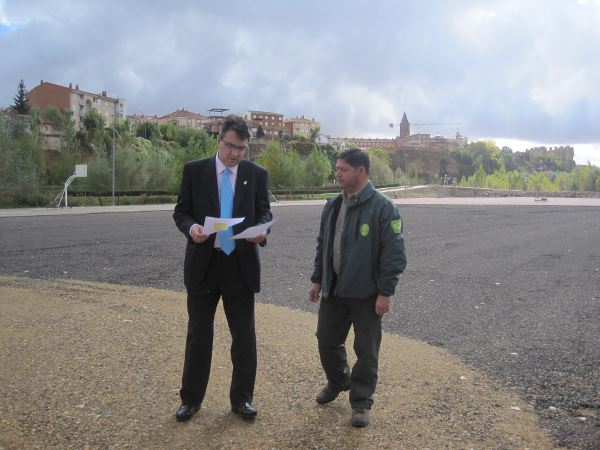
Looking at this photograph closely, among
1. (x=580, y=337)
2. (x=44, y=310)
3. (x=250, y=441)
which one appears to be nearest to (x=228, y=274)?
(x=250, y=441)

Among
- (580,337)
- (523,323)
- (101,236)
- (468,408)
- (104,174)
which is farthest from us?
(104,174)

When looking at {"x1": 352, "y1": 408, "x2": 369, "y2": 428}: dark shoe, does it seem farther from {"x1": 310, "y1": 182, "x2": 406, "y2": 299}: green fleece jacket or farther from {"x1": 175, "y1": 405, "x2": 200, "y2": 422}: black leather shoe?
{"x1": 175, "y1": 405, "x2": 200, "y2": 422}: black leather shoe

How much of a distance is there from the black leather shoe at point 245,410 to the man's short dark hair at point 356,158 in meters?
1.80

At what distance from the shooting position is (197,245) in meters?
4.07

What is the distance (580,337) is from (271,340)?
3.62 meters

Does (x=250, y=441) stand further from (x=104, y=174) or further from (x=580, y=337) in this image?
(x=104, y=174)

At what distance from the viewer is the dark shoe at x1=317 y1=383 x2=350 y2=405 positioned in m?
4.47

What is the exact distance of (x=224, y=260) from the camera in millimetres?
4070

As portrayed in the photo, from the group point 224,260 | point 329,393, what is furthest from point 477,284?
point 224,260

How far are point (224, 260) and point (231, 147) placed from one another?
2.48ft

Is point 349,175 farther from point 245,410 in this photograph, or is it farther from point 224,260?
point 245,410

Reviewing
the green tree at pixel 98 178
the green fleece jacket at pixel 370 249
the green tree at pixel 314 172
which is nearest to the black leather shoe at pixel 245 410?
the green fleece jacket at pixel 370 249

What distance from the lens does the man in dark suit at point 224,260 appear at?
4.05 m

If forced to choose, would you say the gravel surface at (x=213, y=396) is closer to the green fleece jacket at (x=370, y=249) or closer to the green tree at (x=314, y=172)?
the green fleece jacket at (x=370, y=249)
